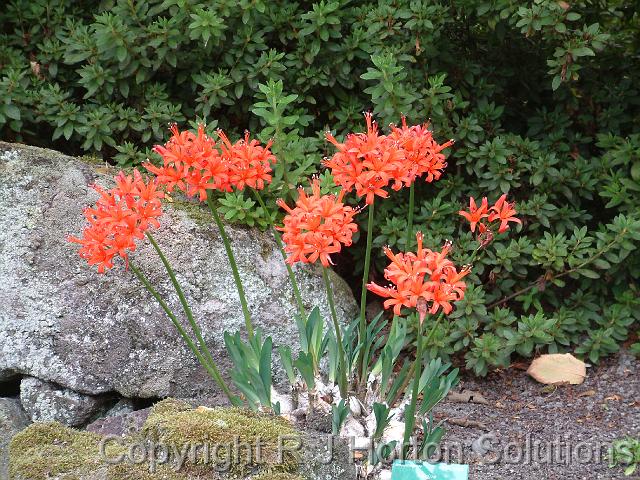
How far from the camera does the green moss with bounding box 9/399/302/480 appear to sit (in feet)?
10.5

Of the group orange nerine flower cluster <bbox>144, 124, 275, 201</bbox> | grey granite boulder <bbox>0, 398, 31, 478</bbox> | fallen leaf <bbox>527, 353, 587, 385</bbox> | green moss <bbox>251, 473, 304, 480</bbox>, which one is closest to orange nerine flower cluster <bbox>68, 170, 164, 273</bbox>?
orange nerine flower cluster <bbox>144, 124, 275, 201</bbox>

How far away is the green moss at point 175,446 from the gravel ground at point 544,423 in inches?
44.4

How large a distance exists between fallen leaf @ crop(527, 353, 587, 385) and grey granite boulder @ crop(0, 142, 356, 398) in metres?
1.14

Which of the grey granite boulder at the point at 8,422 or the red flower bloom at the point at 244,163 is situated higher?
the red flower bloom at the point at 244,163

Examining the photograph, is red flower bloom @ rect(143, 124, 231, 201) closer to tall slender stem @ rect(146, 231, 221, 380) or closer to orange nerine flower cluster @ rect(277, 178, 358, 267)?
tall slender stem @ rect(146, 231, 221, 380)

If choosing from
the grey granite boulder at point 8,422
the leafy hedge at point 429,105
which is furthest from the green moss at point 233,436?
the leafy hedge at point 429,105

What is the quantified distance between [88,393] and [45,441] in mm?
1016

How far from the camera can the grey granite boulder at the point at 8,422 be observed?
12.4ft

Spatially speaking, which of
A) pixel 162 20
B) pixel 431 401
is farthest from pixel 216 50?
pixel 431 401

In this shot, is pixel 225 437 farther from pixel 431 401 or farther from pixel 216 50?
pixel 216 50

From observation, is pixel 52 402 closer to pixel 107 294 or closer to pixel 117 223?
pixel 107 294

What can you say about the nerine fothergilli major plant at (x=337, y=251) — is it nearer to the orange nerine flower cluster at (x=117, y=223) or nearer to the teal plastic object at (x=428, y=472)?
the orange nerine flower cluster at (x=117, y=223)

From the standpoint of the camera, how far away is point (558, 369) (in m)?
5.07

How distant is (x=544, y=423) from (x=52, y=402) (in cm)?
257
